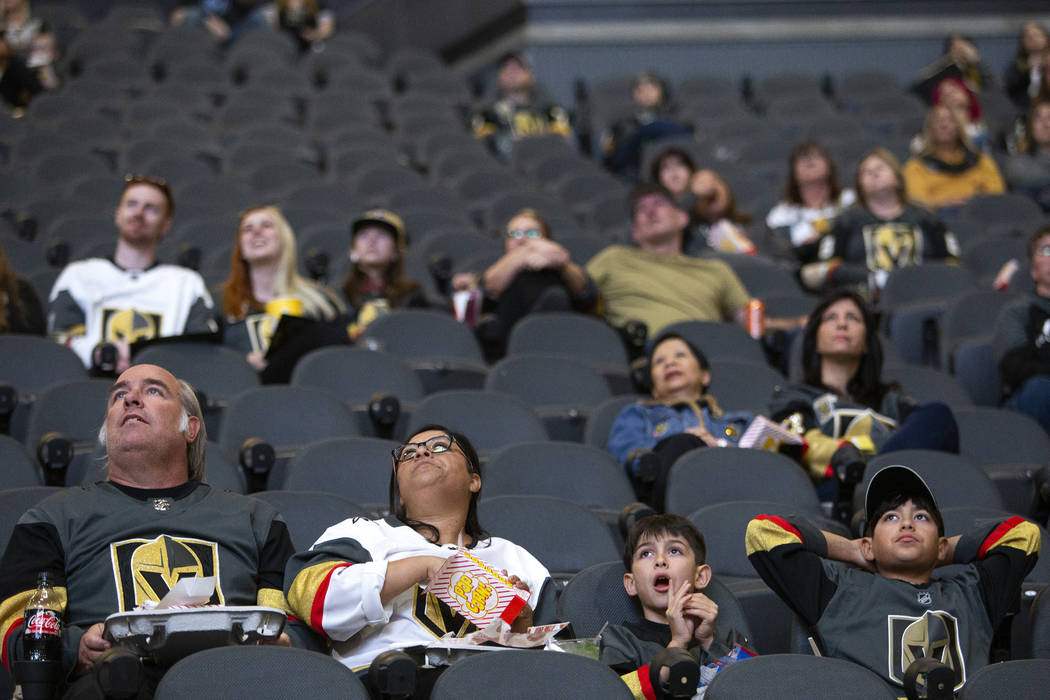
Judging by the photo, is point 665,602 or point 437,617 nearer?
point 437,617

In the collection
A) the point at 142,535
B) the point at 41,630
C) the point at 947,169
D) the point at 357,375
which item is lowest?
the point at 41,630

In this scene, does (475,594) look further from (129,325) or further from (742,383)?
(129,325)

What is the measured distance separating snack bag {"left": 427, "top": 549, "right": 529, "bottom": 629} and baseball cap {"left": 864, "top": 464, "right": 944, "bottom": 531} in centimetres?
76

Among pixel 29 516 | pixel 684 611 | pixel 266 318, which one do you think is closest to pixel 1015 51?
pixel 266 318

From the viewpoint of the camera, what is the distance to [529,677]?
201 cm

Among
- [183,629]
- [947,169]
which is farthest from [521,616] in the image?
[947,169]

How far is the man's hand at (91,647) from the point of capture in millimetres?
2004

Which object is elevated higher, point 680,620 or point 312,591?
point 312,591

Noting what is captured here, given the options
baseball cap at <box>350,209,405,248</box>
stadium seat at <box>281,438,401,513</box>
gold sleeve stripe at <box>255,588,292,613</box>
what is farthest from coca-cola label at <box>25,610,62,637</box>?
baseball cap at <box>350,209,405,248</box>

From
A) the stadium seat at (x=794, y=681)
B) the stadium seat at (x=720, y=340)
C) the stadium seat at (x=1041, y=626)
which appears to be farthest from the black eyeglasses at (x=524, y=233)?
the stadium seat at (x=794, y=681)

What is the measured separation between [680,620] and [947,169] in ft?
14.3

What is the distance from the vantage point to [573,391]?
3.78m

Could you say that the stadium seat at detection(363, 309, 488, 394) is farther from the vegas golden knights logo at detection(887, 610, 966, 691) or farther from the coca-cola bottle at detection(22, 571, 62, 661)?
the coca-cola bottle at detection(22, 571, 62, 661)

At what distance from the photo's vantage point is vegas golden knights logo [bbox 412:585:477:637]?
7.50ft
